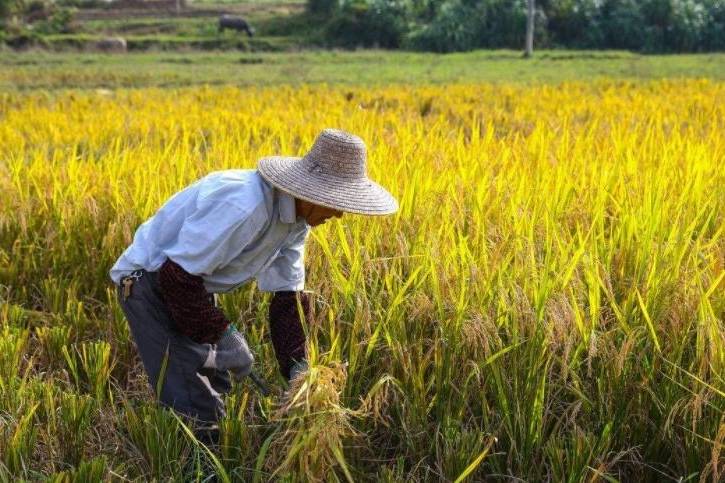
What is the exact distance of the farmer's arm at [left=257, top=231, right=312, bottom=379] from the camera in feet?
6.37

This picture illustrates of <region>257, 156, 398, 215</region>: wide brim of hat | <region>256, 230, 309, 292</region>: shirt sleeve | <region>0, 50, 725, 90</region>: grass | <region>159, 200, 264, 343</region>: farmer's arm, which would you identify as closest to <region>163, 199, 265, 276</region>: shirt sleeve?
<region>159, 200, 264, 343</region>: farmer's arm

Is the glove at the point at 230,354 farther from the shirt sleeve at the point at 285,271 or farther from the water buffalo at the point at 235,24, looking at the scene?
the water buffalo at the point at 235,24

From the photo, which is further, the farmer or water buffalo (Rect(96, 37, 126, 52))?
water buffalo (Rect(96, 37, 126, 52))

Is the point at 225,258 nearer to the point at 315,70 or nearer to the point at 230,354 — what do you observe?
the point at 230,354

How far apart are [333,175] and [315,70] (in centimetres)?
1541

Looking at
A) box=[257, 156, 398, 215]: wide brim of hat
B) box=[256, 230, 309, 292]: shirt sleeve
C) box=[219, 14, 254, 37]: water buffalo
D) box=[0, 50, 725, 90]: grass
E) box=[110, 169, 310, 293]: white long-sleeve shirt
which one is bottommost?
box=[0, 50, 725, 90]: grass

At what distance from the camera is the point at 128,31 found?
32.6 meters

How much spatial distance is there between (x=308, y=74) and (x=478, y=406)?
14131mm

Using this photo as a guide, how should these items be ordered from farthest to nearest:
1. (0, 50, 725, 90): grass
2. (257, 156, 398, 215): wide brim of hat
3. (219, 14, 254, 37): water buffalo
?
(219, 14, 254, 37): water buffalo < (0, 50, 725, 90): grass < (257, 156, 398, 215): wide brim of hat

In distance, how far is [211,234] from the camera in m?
1.73

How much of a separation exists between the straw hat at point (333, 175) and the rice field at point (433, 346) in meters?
0.30

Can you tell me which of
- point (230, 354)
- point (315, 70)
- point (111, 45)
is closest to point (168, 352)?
point (230, 354)

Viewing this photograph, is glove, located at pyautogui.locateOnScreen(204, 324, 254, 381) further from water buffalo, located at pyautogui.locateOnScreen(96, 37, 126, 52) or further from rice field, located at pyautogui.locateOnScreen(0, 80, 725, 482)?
water buffalo, located at pyautogui.locateOnScreen(96, 37, 126, 52)

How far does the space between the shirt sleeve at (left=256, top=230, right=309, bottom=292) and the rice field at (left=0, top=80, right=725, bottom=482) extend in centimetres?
12
